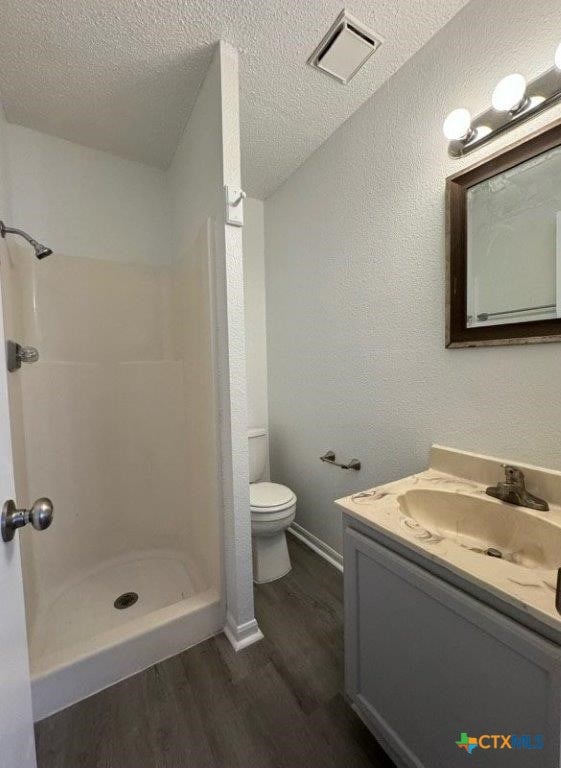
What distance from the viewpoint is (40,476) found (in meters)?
1.58

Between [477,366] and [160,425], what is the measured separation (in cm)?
172

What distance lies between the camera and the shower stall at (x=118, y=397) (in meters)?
1.33

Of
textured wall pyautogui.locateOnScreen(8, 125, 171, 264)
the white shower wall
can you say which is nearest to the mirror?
the white shower wall

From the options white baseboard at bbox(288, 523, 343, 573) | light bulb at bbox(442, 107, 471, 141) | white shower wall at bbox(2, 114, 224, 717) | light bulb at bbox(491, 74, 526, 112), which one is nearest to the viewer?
light bulb at bbox(491, 74, 526, 112)

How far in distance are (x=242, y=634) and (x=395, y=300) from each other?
159 centimetres

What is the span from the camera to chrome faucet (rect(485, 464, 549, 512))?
89 cm

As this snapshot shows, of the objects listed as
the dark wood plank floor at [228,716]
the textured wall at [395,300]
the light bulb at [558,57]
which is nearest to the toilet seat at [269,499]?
the textured wall at [395,300]

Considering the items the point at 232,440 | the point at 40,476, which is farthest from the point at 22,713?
the point at 40,476

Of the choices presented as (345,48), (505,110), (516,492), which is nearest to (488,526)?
(516,492)

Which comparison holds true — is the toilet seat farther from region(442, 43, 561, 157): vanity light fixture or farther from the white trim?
region(442, 43, 561, 157): vanity light fixture

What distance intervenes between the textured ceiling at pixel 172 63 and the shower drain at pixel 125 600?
2.41 metres

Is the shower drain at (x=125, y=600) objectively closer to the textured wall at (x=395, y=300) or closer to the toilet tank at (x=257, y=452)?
the toilet tank at (x=257, y=452)

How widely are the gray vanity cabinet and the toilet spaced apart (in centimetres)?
70

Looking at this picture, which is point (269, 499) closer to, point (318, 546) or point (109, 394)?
point (318, 546)
